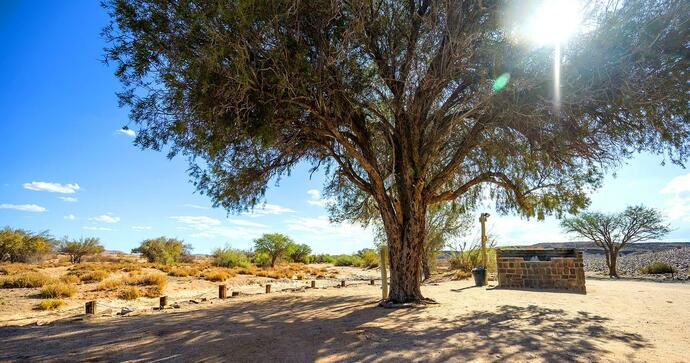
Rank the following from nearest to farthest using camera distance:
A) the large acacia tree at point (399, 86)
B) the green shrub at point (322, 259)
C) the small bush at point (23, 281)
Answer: the large acacia tree at point (399, 86) < the small bush at point (23, 281) < the green shrub at point (322, 259)

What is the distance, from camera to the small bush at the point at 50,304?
43.9ft

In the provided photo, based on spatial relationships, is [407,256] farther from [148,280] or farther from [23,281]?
[23,281]

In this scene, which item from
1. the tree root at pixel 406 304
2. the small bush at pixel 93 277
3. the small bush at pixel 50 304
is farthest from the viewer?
the small bush at pixel 93 277

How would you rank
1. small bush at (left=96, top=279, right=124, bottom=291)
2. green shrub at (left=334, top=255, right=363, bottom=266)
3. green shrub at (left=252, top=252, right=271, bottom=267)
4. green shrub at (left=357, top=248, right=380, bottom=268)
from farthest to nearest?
green shrub at (left=334, top=255, right=363, bottom=266) → green shrub at (left=357, top=248, right=380, bottom=268) → green shrub at (left=252, top=252, right=271, bottom=267) → small bush at (left=96, top=279, right=124, bottom=291)

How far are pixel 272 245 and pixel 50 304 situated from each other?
25.2 metres

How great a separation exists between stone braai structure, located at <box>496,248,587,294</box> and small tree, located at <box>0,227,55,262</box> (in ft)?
100

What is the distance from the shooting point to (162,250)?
3475 centimetres

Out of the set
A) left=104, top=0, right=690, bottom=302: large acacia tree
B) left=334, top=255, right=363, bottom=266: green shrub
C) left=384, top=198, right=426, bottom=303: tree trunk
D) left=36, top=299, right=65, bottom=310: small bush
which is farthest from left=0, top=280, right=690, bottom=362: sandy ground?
left=334, top=255, right=363, bottom=266: green shrub

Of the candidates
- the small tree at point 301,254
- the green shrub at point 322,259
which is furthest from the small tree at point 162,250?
the green shrub at point 322,259

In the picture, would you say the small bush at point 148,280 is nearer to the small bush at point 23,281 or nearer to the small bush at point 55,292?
the small bush at point 23,281

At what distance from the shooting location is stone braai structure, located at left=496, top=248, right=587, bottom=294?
Answer: 54.2ft

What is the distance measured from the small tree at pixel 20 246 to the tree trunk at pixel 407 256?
28.3m

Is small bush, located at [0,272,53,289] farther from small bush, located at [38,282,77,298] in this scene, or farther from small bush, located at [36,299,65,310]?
small bush, located at [36,299,65,310]

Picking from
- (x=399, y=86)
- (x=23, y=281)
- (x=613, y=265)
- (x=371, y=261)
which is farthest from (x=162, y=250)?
(x=613, y=265)
